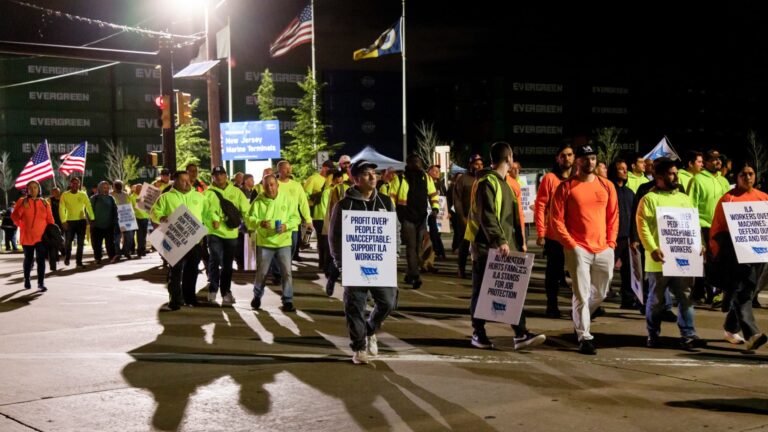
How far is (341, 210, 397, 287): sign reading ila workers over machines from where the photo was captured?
7.89m

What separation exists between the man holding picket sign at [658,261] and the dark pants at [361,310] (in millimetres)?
2547

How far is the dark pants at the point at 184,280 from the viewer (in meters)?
11.7

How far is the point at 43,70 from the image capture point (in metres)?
115

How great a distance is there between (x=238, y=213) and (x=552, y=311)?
4398mm

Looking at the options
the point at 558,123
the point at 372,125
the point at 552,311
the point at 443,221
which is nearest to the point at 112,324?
the point at 552,311

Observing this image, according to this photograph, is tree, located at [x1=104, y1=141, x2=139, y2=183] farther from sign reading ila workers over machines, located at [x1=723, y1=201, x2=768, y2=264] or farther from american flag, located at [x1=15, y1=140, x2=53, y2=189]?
sign reading ila workers over machines, located at [x1=723, y1=201, x2=768, y2=264]

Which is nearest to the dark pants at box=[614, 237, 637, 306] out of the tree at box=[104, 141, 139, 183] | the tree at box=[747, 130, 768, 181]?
the tree at box=[747, 130, 768, 181]

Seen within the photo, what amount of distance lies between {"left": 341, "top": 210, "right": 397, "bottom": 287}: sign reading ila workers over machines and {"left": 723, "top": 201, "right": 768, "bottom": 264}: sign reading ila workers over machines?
11.0ft

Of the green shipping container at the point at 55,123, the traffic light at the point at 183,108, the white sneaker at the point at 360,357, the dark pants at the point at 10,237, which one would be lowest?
the dark pants at the point at 10,237

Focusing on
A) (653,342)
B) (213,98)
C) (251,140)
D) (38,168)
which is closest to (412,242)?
(653,342)

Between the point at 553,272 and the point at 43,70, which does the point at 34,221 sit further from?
the point at 43,70

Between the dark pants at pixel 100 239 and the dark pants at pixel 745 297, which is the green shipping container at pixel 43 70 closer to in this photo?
the dark pants at pixel 100 239

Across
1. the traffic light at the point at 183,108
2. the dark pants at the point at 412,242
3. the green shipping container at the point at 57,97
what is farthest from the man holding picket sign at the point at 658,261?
the green shipping container at the point at 57,97

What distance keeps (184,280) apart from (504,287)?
17.7 ft
